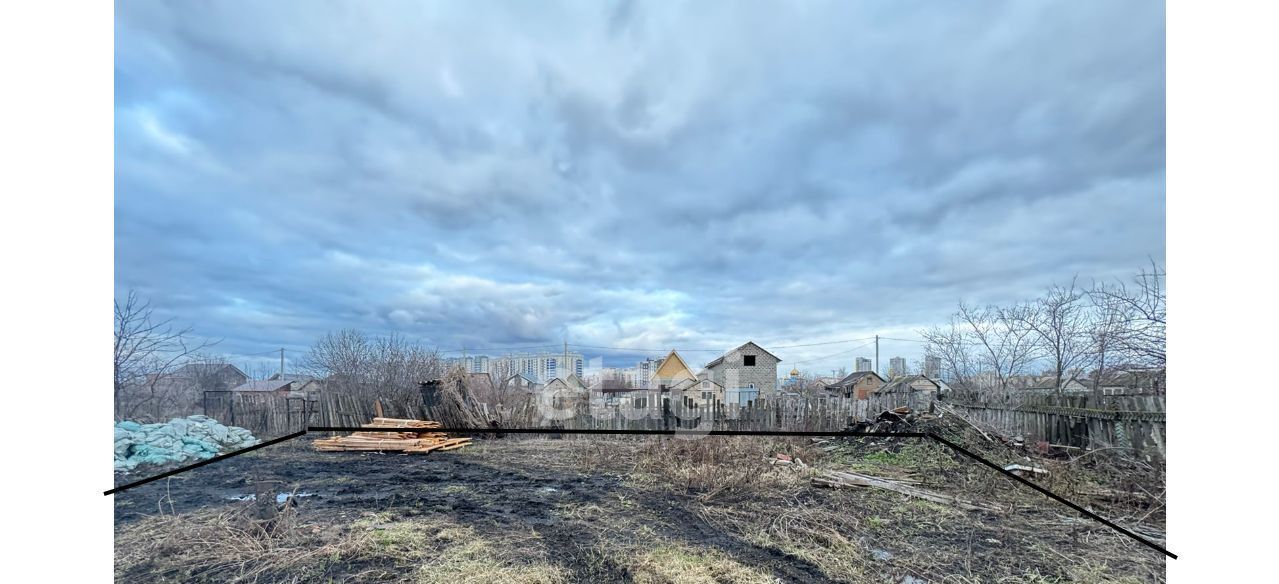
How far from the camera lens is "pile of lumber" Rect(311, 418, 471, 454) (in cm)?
903

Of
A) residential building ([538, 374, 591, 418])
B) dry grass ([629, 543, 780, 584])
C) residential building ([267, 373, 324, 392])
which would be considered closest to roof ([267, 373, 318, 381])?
residential building ([267, 373, 324, 392])

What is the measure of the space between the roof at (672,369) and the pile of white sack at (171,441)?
25.8ft

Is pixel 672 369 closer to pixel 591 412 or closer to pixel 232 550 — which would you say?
pixel 591 412

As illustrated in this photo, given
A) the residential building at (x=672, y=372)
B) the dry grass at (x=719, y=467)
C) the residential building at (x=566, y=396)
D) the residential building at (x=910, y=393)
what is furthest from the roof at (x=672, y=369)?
the residential building at (x=910, y=393)

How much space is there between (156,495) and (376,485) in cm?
236

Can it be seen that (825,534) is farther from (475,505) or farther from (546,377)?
(546,377)

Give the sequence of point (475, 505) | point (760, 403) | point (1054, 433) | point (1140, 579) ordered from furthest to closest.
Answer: point (760, 403) → point (1054, 433) → point (475, 505) → point (1140, 579)

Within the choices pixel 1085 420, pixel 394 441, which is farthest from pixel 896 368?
pixel 394 441

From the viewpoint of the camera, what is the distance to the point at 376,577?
12.4 ft

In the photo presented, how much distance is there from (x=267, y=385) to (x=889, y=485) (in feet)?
40.7

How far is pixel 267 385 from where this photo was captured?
35.2ft

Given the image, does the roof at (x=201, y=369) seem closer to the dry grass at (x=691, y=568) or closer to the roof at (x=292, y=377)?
the roof at (x=292, y=377)

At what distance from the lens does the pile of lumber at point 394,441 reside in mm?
9031

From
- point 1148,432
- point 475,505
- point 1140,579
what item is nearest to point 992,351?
point 1148,432
